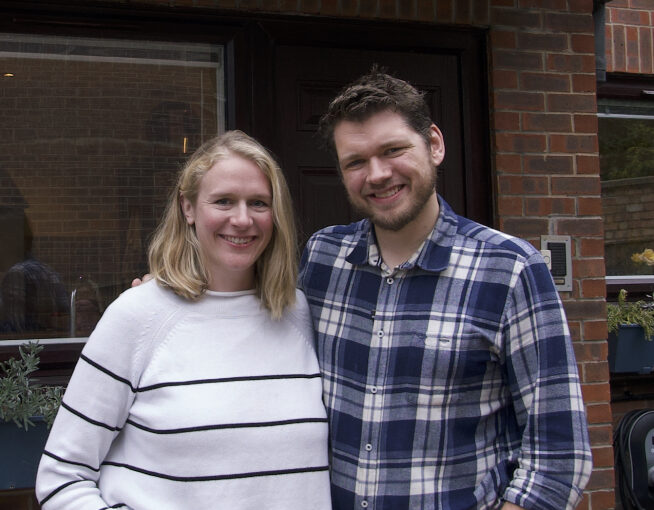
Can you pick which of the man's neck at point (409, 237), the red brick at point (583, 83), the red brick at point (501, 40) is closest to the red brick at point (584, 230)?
the red brick at point (583, 83)

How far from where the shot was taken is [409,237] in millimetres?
2021

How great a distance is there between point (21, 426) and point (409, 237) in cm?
170

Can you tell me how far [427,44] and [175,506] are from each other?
263 centimetres

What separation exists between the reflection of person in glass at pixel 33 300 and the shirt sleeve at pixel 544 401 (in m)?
2.25

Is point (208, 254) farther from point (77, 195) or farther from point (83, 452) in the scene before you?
point (77, 195)

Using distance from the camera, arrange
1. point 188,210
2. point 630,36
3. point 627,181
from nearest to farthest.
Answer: point 188,210 < point 630,36 < point 627,181

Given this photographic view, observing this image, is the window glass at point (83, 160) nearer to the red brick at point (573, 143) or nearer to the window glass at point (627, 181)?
the red brick at point (573, 143)

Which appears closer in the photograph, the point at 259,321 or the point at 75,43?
the point at 259,321

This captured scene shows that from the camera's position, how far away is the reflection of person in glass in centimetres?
330

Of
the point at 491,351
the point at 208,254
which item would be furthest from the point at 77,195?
the point at 491,351

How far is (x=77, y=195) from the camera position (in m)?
3.41

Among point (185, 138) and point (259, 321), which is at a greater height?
point (185, 138)

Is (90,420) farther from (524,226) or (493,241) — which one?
(524,226)

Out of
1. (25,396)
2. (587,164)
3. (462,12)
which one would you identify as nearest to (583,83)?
(587,164)
